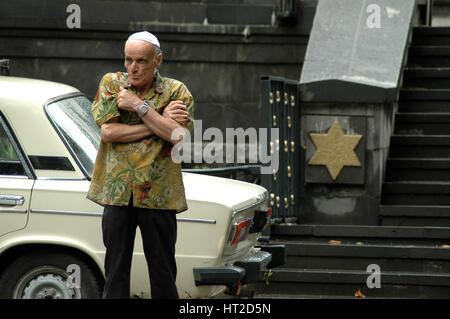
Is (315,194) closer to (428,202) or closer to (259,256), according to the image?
(428,202)

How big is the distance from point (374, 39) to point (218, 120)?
4251 mm

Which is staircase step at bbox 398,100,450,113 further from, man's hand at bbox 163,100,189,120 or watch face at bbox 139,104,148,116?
watch face at bbox 139,104,148,116

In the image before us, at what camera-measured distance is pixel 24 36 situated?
585 inches

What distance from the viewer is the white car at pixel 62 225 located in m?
6.48

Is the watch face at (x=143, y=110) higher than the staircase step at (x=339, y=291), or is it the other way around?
the watch face at (x=143, y=110)

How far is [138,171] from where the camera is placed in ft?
18.6

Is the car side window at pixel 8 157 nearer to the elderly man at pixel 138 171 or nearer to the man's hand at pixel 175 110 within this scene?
the elderly man at pixel 138 171

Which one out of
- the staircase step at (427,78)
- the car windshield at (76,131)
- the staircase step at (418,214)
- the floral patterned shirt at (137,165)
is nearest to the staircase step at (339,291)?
the staircase step at (418,214)

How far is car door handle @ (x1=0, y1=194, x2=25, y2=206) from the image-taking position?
6.53 m

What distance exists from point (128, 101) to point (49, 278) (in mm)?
1517

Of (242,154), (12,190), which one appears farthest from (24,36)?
(12,190)

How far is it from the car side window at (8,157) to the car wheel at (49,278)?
599 mm

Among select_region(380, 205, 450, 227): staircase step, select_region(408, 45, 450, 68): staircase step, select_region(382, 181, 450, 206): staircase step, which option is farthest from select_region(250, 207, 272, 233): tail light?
select_region(408, 45, 450, 68): staircase step

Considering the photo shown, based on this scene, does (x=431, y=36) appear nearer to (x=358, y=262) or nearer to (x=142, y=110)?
(x=358, y=262)
